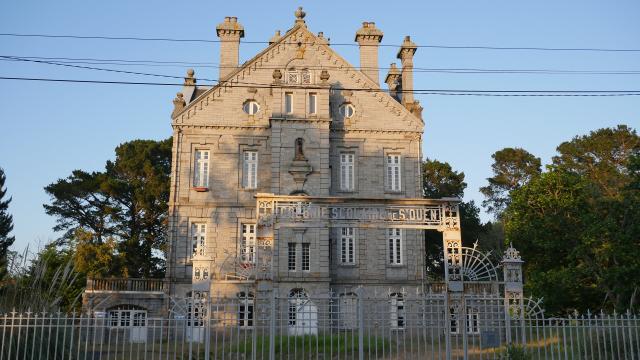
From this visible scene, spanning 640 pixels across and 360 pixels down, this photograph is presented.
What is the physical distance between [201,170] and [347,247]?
8.51 metres

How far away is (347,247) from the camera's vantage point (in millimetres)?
33812

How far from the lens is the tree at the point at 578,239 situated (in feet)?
89.6

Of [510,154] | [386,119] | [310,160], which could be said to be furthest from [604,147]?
[310,160]

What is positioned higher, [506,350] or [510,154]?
[510,154]

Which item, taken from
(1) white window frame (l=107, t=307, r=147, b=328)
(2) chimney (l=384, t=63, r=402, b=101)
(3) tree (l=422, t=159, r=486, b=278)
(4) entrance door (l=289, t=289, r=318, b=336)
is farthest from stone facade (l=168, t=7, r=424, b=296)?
(3) tree (l=422, t=159, r=486, b=278)

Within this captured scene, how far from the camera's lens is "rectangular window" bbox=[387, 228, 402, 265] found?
3384 centimetres

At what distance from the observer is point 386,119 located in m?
35.4

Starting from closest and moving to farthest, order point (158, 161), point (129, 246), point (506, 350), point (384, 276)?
point (506, 350)
point (384, 276)
point (129, 246)
point (158, 161)

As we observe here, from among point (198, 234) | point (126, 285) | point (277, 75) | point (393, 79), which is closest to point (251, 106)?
point (277, 75)

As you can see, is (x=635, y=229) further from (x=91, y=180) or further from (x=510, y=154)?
(x=91, y=180)

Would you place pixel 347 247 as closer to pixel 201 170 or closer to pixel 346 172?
pixel 346 172

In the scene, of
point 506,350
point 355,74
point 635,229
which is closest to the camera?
Answer: point 506,350

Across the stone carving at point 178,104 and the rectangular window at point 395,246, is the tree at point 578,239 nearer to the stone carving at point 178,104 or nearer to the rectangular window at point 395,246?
the rectangular window at point 395,246

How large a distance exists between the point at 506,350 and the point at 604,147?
122ft
